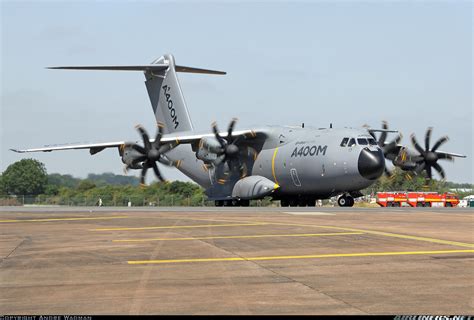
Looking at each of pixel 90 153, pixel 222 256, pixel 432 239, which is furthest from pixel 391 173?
pixel 222 256

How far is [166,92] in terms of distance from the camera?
55.3 meters

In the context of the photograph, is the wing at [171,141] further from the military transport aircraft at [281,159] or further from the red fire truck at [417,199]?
the red fire truck at [417,199]

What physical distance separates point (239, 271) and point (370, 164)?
1127 inches

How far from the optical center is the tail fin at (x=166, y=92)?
5447cm

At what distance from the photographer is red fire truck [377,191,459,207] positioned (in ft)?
216

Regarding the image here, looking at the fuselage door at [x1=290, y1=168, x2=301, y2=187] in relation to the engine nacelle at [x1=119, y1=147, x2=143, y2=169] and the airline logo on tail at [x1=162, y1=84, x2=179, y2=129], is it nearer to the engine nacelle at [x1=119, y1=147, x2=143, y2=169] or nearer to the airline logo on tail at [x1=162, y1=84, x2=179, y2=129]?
the engine nacelle at [x1=119, y1=147, x2=143, y2=169]

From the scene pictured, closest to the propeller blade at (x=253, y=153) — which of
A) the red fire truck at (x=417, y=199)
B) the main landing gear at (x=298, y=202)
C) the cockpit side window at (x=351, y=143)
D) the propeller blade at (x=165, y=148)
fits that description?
the main landing gear at (x=298, y=202)

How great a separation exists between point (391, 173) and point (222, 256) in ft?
107

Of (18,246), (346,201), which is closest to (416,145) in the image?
(346,201)

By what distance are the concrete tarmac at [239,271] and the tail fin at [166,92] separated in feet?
110

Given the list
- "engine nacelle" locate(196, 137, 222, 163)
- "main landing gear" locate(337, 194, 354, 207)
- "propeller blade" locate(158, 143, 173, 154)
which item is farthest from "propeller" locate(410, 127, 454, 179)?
"propeller blade" locate(158, 143, 173, 154)

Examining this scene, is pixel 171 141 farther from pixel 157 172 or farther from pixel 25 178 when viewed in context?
pixel 25 178

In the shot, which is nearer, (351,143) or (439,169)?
(351,143)

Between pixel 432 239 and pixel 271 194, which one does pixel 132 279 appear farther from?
pixel 271 194
